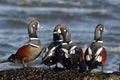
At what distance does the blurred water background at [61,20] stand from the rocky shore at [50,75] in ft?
10.4

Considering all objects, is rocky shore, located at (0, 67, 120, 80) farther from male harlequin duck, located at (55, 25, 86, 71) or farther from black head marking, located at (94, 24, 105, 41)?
black head marking, located at (94, 24, 105, 41)

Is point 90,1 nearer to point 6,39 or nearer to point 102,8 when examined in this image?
point 102,8

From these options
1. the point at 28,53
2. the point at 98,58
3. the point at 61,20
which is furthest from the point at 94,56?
the point at 61,20

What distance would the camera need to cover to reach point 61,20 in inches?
914

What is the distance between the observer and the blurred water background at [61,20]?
683 inches

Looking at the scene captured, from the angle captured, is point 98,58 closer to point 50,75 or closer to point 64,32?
point 64,32

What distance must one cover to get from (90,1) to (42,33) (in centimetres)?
934

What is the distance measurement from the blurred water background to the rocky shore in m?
3.18

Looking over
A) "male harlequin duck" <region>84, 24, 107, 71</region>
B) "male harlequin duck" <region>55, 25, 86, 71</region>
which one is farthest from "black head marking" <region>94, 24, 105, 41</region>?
"male harlequin duck" <region>55, 25, 86, 71</region>

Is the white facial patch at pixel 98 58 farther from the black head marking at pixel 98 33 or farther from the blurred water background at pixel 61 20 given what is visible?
the blurred water background at pixel 61 20

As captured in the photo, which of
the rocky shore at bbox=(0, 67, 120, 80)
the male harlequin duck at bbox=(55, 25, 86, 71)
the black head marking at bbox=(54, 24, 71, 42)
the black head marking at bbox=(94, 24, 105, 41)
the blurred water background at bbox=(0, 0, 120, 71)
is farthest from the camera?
the blurred water background at bbox=(0, 0, 120, 71)

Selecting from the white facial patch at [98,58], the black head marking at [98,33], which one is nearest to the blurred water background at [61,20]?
the black head marking at [98,33]

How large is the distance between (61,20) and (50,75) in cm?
1326

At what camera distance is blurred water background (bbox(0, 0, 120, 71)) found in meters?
17.3
